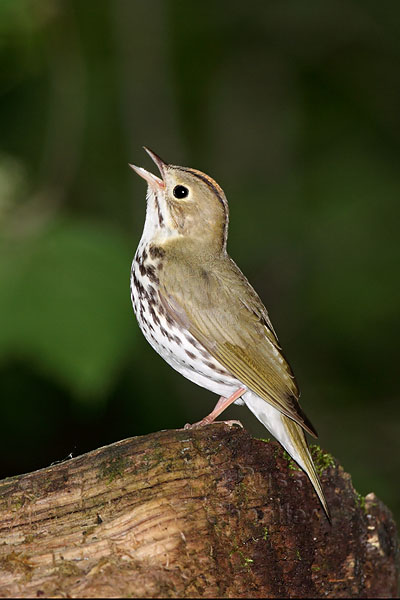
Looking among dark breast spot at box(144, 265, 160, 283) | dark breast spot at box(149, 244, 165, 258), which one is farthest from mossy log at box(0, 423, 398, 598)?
dark breast spot at box(149, 244, 165, 258)

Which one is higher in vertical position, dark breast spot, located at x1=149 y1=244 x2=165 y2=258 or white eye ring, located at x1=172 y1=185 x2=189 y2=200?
white eye ring, located at x1=172 y1=185 x2=189 y2=200

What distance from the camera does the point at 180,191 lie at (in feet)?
14.5

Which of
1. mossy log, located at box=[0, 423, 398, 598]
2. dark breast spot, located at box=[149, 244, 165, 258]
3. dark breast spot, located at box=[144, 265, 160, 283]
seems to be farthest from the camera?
dark breast spot, located at box=[149, 244, 165, 258]

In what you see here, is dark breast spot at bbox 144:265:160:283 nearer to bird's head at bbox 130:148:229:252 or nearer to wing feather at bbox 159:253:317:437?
wing feather at bbox 159:253:317:437

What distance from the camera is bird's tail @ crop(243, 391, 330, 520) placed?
342 centimetres

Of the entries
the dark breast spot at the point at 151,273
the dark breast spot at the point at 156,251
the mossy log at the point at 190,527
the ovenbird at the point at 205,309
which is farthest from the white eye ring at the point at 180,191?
the mossy log at the point at 190,527

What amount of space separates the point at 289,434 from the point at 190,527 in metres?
0.91

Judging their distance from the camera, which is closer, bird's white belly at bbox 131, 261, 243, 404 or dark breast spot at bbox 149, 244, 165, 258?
bird's white belly at bbox 131, 261, 243, 404

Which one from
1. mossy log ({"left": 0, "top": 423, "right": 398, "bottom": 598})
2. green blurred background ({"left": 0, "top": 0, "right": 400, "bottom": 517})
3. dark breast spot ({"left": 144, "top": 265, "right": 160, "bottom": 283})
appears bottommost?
mossy log ({"left": 0, "top": 423, "right": 398, "bottom": 598})

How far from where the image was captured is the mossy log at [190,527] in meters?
2.96

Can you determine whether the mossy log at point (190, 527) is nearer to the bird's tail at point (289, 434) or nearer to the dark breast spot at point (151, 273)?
the bird's tail at point (289, 434)

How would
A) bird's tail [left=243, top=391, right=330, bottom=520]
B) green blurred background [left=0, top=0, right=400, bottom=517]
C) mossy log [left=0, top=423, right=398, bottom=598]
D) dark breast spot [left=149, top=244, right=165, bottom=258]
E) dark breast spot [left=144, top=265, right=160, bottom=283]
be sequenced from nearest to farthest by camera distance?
mossy log [left=0, top=423, right=398, bottom=598]
bird's tail [left=243, top=391, right=330, bottom=520]
dark breast spot [left=144, top=265, right=160, bottom=283]
dark breast spot [left=149, top=244, right=165, bottom=258]
green blurred background [left=0, top=0, right=400, bottom=517]

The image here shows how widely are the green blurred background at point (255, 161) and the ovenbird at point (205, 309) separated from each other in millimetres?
2395

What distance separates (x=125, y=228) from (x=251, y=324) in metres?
4.57
